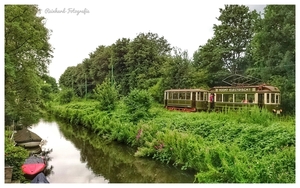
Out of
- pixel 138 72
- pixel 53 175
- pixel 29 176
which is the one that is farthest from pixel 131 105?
pixel 29 176

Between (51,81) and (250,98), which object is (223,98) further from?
(51,81)

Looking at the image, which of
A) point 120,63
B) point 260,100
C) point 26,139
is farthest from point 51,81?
point 260,100

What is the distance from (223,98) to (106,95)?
15.9ft

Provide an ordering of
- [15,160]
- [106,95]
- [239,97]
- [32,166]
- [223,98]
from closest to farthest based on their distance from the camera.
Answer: [15,160] → [32,166] → [239,97] → [223,98] → [106,95]

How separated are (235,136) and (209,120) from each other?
1.21 metres

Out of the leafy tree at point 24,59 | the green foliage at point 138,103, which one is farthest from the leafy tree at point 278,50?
the leafy tree at point 24,59

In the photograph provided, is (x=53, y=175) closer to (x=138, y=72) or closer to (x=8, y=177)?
(x=8, y=177)

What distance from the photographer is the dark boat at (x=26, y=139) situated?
29.3ft

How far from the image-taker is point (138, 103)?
10117mm

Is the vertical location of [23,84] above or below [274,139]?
above

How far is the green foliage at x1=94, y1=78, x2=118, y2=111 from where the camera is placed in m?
11.0

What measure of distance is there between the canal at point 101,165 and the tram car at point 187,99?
81.6 inches

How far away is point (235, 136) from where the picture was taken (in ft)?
22.6

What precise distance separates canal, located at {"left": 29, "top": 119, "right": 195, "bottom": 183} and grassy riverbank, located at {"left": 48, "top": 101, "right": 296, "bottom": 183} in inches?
11.9
